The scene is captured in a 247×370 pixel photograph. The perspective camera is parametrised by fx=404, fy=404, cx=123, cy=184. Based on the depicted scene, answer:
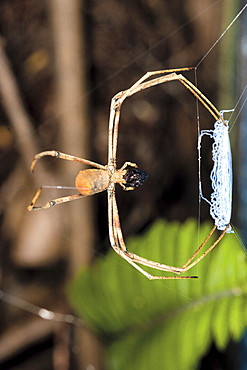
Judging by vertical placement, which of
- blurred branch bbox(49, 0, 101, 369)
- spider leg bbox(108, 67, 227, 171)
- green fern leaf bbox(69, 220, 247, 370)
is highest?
blurred branch bbox(49, 0, 101, 369)

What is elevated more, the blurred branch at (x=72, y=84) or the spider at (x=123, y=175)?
the blurred branch at (x=72, y=84)

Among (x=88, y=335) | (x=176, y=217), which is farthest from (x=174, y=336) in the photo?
(x=88, y=335)

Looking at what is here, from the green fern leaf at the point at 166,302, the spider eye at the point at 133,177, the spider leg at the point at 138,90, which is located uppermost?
the spider leg at the point at 138,90

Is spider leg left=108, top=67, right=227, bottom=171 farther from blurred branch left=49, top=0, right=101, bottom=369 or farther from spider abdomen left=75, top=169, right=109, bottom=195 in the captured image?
blurred branch left=49, top=0, right=101, bottom=369

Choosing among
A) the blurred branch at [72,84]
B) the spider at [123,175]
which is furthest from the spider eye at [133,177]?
the blurred branch at [72,84]

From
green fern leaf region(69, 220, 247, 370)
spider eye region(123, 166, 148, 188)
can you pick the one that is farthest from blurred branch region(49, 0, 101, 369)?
spider eye region(123, 166, 148, 188)

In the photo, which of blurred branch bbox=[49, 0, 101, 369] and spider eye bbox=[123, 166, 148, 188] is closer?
spider eye bbox=[123, 166, 148, 188]

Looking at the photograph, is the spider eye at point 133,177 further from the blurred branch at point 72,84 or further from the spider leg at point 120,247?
the blurred branch at point 72,84
